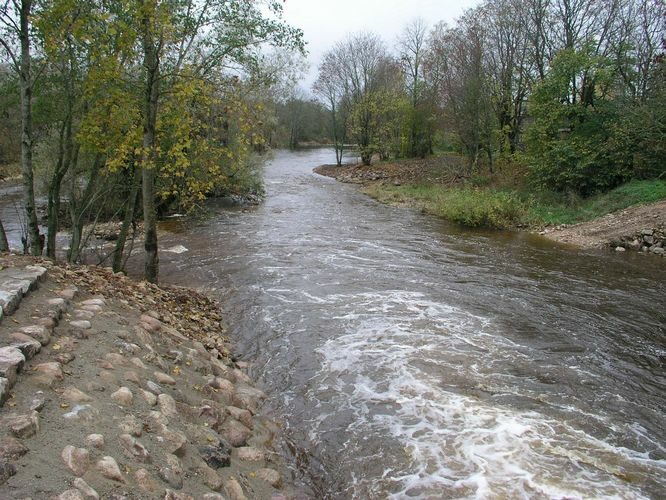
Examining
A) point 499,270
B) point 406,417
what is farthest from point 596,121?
point 406,417

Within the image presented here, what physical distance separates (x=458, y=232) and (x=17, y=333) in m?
15.9

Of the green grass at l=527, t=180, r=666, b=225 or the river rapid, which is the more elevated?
the green grass at l=527, t=180, r=666, b=225

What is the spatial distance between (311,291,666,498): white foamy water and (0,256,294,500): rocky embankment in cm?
117

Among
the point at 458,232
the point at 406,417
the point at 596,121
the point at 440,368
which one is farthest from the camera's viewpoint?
the point at 596,121

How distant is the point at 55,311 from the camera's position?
5.18 metres

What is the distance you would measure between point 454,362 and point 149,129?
6693 mm

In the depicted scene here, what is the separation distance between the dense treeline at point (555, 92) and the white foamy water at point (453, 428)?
1522 centimetres

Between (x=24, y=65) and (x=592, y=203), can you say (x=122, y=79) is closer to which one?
(x=24, y=65)

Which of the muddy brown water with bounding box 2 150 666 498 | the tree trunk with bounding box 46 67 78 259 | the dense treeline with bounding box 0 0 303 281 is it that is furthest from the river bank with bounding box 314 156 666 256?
the tree trunk with bounding box 46 67 78 259

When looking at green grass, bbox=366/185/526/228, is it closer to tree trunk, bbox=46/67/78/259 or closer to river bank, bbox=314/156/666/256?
river bank, bbox=314/156/666/256

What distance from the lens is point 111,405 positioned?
13.3 ft

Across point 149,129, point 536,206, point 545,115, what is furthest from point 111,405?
point 545,115

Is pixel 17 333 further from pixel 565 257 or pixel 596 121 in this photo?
pixel 596 121

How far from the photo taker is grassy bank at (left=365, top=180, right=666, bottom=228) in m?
18.1
